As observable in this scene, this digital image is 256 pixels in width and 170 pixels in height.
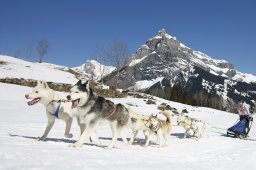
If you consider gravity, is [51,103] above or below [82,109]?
above

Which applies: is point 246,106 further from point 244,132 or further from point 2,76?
point 2,76

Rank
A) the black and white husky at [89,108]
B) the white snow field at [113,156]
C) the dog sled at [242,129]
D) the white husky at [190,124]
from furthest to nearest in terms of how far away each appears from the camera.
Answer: the dog sled at [242,129] < the white husky at [190,124] < the black and white husky at [89,108] < the white snow field at [113,156]

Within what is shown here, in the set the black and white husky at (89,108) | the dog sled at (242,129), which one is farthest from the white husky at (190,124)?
the black and white husky at (89,108)

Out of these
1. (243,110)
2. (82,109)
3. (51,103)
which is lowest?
(82,109)

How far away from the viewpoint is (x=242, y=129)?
1512 centimetres

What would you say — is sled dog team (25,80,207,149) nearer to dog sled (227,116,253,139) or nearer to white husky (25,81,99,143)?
white husky (25,81,99,143)

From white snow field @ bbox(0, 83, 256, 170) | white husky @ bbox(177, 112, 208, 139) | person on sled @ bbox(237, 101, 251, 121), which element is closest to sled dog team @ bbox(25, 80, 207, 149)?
white snow field @ bbox(0, 83, 256, 170)

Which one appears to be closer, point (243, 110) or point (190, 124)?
point (190, 124)

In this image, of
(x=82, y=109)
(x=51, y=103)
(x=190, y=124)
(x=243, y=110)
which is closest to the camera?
(x=82, y=109)

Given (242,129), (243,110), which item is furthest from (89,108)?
(243,110)

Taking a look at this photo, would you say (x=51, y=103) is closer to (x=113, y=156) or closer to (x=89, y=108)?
(x=89, y=108)

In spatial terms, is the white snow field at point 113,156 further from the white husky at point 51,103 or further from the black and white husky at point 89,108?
the white husky at point 51,103

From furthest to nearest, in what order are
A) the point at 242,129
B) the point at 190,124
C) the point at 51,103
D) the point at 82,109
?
the point at 242,129 < the point at 190,124 < the point at 51,103 < the point at 82,109

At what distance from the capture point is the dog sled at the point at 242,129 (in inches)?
591
